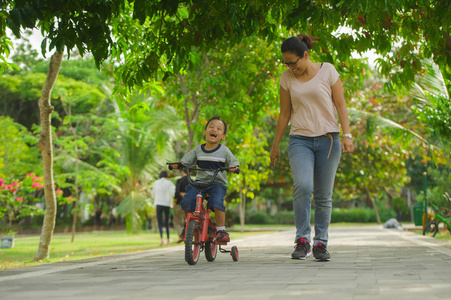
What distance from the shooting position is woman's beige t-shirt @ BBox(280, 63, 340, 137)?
6.56 meters

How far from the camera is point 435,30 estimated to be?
756cm

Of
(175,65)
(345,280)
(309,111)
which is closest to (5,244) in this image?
(175,65)

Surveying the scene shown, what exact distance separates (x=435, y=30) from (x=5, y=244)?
12.0m

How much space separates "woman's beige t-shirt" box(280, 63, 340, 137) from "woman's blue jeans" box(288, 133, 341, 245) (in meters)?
0.09

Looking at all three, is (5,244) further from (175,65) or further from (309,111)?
(309,111)

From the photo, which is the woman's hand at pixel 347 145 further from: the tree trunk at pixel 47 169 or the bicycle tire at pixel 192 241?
the tree trunk at pixel 47 169

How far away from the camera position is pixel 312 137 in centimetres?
660

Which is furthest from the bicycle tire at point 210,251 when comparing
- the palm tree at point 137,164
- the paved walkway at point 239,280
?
the palm tree at point 137,164

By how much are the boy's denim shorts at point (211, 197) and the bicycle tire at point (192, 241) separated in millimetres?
325

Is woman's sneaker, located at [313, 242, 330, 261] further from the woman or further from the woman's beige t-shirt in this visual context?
the woman's beige t-shirt

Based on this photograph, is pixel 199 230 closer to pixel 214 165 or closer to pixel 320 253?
pixel 214 165

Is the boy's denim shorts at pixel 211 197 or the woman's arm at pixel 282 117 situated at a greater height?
the woman's arm at pixel 282 117

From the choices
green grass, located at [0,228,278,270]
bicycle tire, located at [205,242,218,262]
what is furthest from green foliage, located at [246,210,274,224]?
bicycle tire, located at [205,242,218,262]

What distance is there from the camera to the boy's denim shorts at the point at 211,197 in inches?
262
